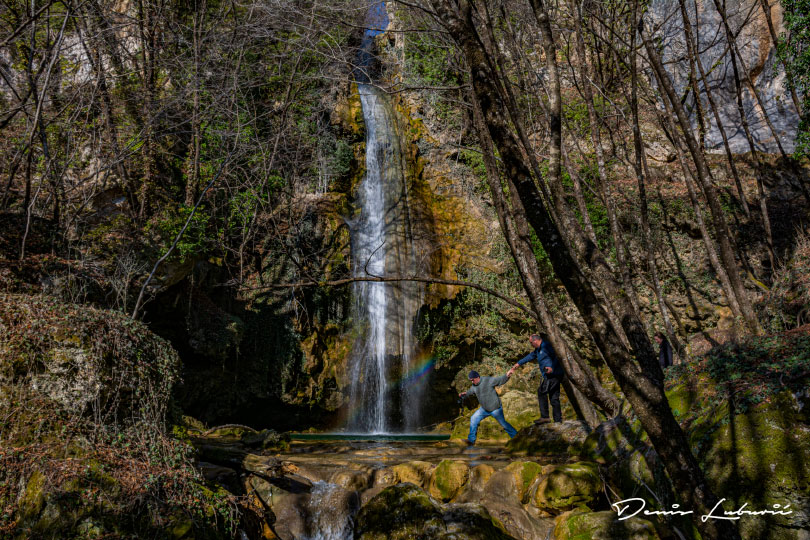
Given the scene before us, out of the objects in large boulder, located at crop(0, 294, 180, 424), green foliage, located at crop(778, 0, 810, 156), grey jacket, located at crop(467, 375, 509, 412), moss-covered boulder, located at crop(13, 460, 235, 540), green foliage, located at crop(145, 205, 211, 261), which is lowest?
moss-covered boulder, located at crop(13, 460, 235, 540)

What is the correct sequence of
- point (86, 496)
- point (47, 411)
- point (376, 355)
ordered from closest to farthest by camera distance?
point (86, 496)
point (47, 411)
point (376, 355)

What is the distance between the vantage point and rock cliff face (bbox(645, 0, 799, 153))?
47.3 feet

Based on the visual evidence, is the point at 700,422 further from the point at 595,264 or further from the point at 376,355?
the point at 376,355

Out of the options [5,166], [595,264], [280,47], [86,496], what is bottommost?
[86,496]

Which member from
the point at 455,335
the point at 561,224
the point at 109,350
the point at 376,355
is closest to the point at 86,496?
the point at 109,350

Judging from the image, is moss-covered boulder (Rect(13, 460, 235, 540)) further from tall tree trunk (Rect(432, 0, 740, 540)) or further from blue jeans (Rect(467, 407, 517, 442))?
blue jeans (Rect(467, 407, 517, 442))

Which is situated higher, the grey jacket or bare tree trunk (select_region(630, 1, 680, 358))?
bare tree trunk (select_region(630, 1, 680, 358))

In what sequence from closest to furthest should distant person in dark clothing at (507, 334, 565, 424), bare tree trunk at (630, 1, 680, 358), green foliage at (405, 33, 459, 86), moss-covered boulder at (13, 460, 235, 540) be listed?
moss-covered boulder at (13, 460, 235, 540) → distant person in dark clothing at (507, 334, 565, 424) → bare tree trunk at (630, 1, 680, 358) → green foliage at (405, 33, 459, 86)

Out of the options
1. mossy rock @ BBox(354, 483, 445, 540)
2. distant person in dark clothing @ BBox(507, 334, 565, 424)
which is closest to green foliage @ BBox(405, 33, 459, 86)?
distant person in dark clothing @ BBox(507, 334, 565, 424)

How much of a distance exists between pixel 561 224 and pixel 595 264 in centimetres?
39

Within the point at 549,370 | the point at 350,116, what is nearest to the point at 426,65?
the point at 350,116

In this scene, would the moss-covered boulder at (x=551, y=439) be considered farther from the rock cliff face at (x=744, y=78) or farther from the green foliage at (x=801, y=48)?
the rock cliff face at (x=744, y=78)

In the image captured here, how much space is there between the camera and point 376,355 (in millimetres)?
13016

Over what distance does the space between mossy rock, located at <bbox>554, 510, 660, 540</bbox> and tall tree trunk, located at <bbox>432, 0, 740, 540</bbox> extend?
4.72ft
